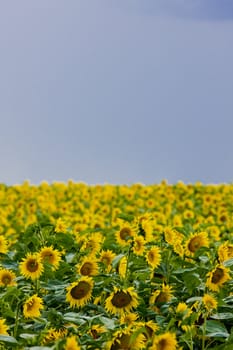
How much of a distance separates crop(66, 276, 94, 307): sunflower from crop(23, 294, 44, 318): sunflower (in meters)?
0.22

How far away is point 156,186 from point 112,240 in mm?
10702

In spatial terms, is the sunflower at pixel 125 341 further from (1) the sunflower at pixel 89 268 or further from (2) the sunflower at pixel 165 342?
(1) the sunflower at pixel 89 268

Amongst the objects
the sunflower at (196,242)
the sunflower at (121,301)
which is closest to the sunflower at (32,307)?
the sunflower at (121,301)

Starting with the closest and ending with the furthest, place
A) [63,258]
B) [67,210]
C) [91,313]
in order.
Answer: [91,313] → [63,258] → [67,210]

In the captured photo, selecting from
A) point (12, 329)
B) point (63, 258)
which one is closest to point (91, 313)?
point (12, 329)

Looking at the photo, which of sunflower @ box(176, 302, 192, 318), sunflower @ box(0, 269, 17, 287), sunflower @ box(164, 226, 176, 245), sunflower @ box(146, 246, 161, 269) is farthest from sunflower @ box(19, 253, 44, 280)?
sunflower @ box(176, 302, 192, 318)

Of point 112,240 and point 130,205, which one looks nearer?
point 112,240

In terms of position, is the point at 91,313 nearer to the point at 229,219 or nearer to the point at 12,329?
the point at 12,329

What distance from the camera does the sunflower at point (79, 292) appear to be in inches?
166

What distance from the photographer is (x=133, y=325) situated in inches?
149

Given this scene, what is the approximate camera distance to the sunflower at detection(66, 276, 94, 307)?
4.21m

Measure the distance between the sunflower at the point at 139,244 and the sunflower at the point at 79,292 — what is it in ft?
2.11

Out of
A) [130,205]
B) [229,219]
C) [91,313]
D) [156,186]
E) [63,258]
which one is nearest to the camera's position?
[91,313]

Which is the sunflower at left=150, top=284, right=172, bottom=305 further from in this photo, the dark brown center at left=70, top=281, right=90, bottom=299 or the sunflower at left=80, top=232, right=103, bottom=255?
the sunflower at left=80, top=232, right=103, bottom=255
